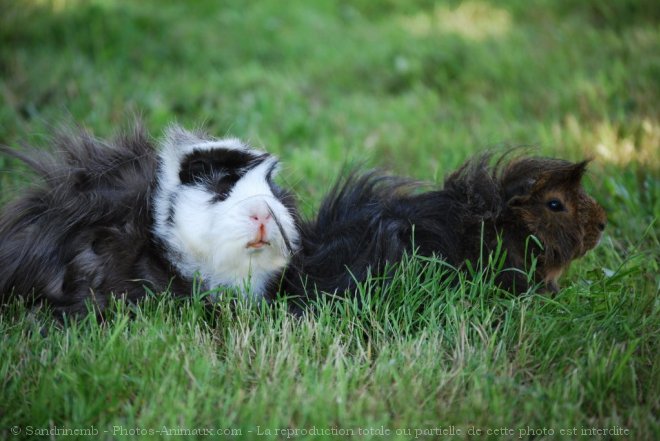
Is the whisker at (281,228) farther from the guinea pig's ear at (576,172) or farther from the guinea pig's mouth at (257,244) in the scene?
the guinea pig's ear at (576,172)

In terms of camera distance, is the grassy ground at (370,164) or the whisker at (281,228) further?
the whisker at (281,228)

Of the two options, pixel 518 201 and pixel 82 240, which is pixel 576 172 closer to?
pixel 518 201

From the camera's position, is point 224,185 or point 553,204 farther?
point 553,204

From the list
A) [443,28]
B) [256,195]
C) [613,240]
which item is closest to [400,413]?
[256,195]

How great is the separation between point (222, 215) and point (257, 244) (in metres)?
0.20

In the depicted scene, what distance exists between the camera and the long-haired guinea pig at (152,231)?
10.1ft

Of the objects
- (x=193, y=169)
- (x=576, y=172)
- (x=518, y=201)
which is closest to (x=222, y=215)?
(x=193, y=169)

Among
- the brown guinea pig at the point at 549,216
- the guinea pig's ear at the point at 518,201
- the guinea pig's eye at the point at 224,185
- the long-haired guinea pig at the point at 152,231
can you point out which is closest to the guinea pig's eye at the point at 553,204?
the brown guinea pig at the point at 549,216

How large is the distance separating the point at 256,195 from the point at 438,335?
1005 millimetres

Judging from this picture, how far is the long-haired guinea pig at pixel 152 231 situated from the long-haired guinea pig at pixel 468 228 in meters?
0.26

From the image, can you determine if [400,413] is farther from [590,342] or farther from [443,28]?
[443,28]

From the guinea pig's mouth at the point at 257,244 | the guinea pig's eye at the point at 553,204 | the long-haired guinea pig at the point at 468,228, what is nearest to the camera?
the guinea pig's mouth at the point at 257,244

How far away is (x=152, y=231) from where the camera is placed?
3215 millimetres

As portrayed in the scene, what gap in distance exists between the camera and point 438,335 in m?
3.06
